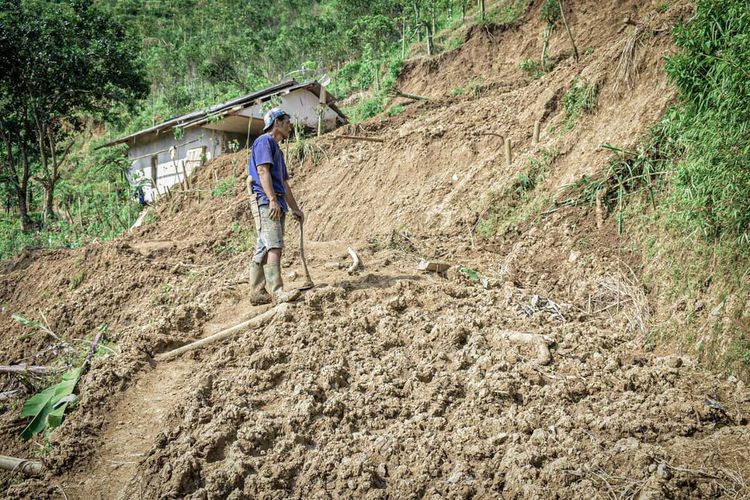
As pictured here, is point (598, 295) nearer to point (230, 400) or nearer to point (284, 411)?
point (284, 411)

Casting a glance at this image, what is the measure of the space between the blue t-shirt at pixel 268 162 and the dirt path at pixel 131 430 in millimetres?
1562

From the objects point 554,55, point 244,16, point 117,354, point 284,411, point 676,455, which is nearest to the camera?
point 676,455

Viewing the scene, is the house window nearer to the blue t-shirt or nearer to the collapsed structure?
the collapsed structure

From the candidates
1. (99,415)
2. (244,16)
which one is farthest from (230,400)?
(244,16)

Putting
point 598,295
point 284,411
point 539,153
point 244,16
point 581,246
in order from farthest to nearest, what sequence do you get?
point 244,16
point 539,153
point 581,246
point 598,295
point 284,411

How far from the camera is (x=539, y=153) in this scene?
6875 millimetres

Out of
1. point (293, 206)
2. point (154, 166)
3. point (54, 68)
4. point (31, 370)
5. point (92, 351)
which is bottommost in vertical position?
point (31, 370)

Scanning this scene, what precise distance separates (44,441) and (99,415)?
44 centimetres

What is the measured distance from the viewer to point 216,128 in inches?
652

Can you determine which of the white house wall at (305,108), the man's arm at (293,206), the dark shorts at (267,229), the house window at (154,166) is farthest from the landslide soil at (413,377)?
the house window at (154,166)

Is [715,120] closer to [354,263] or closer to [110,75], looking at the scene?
[354,263]

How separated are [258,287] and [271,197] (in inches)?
35.8

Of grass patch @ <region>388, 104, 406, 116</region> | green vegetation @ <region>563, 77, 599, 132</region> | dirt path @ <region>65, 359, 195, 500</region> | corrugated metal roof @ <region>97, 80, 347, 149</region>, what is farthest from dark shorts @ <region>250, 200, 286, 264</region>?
corrugated metal roof @ <region>97, 80, 347, 149</region>

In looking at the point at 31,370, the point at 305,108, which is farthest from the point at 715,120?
the point at 305,108
